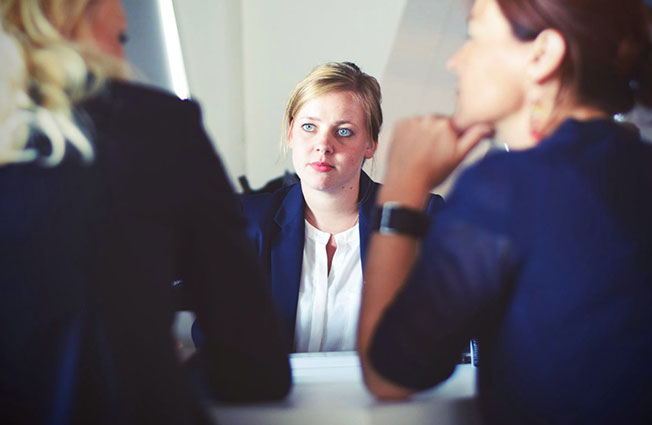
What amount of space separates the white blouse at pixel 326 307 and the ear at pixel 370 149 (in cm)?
25

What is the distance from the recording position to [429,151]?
23.9 inches

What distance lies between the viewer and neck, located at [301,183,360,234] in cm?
98

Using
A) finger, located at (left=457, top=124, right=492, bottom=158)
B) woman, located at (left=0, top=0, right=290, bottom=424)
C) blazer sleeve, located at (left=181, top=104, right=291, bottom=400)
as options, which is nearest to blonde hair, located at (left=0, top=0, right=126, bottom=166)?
woman, located at (left=0, top=0, right=290, bottom=424)

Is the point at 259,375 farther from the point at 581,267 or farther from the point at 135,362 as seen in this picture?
the point at 581,267

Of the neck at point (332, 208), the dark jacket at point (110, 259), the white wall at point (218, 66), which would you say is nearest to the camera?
the dark jacket at point (110, 259)

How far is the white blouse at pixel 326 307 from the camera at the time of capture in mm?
886

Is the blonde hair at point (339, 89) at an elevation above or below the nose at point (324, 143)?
above

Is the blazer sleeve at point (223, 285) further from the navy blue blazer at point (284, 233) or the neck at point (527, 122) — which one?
the neck at point (527, 122)

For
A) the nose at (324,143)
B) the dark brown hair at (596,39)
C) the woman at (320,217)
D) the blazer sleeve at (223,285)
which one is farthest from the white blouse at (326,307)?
the dark brown hair at (596,39)

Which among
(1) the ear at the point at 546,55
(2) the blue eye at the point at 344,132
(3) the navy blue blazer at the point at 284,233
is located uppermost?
(1) the ear at the point at 546,55

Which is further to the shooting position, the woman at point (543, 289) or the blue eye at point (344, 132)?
the blue eye at point (344, 132)

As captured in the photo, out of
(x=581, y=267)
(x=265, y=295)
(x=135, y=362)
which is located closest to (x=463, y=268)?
(x=581, y=267)

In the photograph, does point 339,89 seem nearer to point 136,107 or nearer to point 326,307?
point 326,307

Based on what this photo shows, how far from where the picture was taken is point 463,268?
0.46 m
